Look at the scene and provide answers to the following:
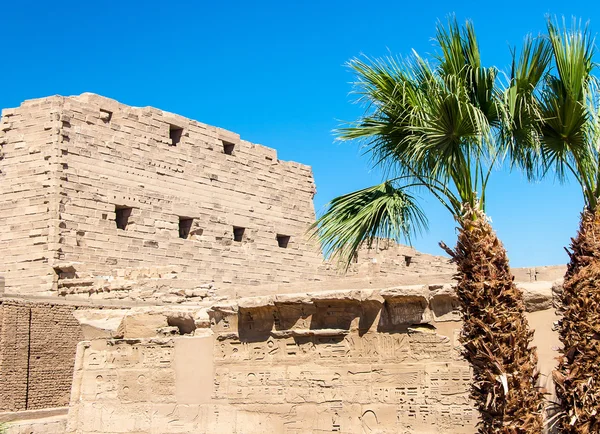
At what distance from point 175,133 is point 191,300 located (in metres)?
5.55

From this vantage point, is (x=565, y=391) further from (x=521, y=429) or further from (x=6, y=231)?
(x=6, y=231)

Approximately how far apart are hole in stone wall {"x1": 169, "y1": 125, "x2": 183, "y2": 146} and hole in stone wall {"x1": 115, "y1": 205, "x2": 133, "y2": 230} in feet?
7.40

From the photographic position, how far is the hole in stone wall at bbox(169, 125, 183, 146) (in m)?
19.8

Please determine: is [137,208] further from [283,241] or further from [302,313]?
[302,313]

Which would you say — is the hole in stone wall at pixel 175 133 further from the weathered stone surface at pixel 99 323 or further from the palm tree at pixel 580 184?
the palm tree at pixel 580 184

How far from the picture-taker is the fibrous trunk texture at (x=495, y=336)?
234 inches

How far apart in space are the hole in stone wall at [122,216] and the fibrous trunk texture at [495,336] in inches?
509

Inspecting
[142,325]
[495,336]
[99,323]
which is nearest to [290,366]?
[142,325]

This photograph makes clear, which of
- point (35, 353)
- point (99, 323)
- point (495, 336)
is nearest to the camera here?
point (495, 336)

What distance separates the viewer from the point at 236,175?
69.1 feet

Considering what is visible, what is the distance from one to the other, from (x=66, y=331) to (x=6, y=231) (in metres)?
3.65

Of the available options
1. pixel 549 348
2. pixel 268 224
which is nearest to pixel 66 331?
pixel 268 224

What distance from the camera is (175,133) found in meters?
20.0

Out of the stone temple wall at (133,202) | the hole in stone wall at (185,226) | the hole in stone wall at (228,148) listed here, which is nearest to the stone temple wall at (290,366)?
the stone temple wall at (133,202)
